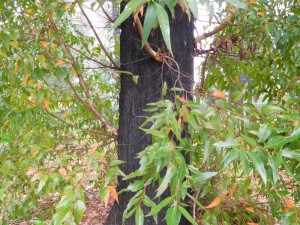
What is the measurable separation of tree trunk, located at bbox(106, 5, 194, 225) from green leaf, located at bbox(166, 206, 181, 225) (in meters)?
0.68

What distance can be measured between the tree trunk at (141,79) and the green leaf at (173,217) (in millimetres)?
682

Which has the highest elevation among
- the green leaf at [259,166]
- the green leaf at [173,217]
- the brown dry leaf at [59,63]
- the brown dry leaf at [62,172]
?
the brown dry leaf at [59,63]

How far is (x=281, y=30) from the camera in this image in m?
1.49

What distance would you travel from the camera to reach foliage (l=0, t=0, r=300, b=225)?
92 cm

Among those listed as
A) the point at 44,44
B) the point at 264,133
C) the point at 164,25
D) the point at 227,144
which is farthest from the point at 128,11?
the point at 44,44

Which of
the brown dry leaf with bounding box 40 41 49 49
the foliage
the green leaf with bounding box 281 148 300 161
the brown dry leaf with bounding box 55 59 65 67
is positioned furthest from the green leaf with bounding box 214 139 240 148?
the brown dry leaf with bounding box 40 41 49 49

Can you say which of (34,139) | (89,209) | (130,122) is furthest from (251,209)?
(89,209)

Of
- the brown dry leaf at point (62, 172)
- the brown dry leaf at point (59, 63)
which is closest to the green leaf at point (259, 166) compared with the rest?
the brown dry leaf at point (62, 172)

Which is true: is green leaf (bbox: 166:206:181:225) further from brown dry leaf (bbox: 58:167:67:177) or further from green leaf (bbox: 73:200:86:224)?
brown dry leaf (bbox: 58:167:67:177)

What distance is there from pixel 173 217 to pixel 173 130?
264 millimetres

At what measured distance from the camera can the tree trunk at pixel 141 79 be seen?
154 centimetres

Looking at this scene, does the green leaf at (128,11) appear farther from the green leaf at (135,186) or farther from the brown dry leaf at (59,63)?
the brown dry leaf at (59,63)

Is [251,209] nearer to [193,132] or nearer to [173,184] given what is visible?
[193,132]

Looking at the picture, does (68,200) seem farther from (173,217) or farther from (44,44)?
(44,44)
